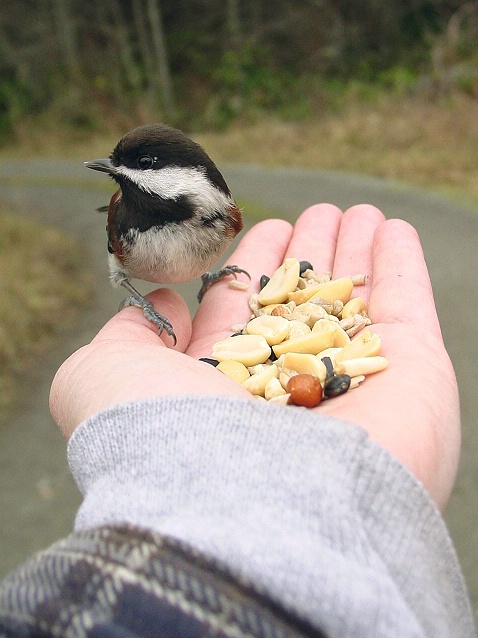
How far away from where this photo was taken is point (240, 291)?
278 cm

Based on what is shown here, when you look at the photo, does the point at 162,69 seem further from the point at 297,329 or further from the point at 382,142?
the point at 297,329

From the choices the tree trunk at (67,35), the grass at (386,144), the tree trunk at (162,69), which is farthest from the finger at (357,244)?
the tree trunk at (67,35)

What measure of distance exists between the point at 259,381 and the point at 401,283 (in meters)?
0.67

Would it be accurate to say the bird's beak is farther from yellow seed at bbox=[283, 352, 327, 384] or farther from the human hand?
yellow seed at bbox=[283, 352, 327, 384]

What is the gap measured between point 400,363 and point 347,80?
926cm

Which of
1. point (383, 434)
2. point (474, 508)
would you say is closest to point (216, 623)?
point (383, 434)

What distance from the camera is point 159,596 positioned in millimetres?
928

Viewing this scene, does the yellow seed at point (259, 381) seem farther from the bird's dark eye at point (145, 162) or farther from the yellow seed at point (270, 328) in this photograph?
the bird's dark eye at point (145, 162)

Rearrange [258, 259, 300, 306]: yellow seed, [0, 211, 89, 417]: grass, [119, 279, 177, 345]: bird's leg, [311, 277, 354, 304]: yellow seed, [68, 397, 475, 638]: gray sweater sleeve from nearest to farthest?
[68, 397, 475, 638]: gray sweater sleeve < [119, 279, 177, 345]: bird's leg < [311, 277, 354, 304]: yellow seed < [258, 259, 300, 306]: yellow seed < [0, 211, 89, 417]: grass

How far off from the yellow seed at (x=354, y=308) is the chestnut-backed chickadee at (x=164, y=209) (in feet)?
1.85

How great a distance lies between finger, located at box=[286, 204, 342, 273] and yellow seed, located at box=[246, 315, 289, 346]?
0.60 metres

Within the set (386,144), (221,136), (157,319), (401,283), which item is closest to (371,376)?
(401,283)

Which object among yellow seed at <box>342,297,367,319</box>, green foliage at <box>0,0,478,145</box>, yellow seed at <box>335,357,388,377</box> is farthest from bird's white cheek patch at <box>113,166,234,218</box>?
green foliage at <box>0,0,478,145</box>

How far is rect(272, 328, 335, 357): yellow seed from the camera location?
7.08 ft
